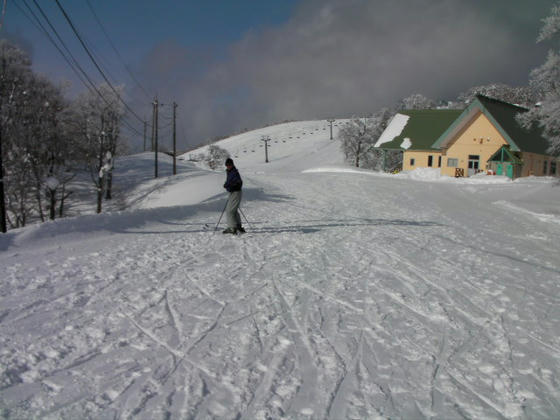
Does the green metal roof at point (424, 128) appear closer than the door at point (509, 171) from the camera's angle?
No

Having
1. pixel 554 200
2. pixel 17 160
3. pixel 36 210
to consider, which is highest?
pixel 17 160

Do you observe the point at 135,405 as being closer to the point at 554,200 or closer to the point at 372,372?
the point at 372,372

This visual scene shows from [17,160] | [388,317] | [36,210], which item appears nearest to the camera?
[388,317]

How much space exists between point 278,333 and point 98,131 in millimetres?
35851

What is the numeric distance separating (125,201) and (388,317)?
34.8 m

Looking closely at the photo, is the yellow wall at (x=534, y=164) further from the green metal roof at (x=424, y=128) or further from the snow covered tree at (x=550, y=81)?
the snow covered tree at (x=550, y=81)

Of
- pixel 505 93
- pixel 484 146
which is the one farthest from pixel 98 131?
pixel 505 93

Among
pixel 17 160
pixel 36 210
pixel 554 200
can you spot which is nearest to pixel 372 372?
pixel 554 200

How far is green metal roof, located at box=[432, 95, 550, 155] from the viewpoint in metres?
32.6

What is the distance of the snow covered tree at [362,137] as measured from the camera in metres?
53.9

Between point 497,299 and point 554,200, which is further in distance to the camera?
point 554,200

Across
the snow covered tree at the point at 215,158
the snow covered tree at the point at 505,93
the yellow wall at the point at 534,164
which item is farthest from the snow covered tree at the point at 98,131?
the snow covered tree at the point at 505,93

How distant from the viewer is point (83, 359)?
3824 mm

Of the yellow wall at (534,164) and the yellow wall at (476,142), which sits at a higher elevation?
the yellow wall at (476,142)
